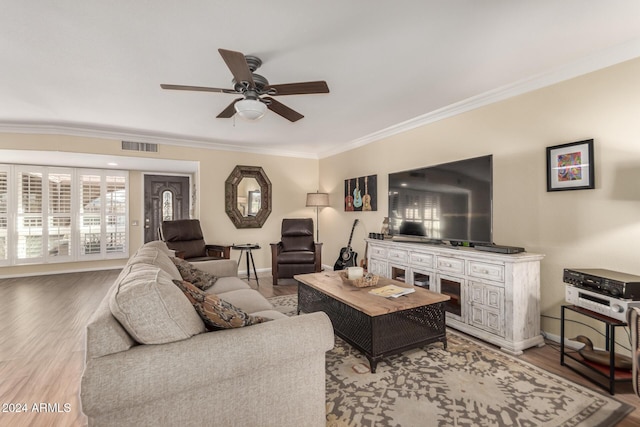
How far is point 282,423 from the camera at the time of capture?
136 centimetres

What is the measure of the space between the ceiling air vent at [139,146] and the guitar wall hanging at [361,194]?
3352 millimetres

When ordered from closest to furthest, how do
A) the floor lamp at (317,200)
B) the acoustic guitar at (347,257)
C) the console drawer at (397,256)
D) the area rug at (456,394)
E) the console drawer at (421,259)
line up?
the area rug at (456,394) < the console drawer at (421,259) < the console drawer at (397,256) < the acoustic guitar at (347,257) < the floor lamp at (317,200)

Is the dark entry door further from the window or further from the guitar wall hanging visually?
the guitar wall hanging

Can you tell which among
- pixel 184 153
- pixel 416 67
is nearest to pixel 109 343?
pixel 416 67

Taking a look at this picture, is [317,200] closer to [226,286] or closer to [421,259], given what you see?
[421,259]

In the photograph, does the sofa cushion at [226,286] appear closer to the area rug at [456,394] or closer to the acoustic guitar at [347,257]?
the area rug at [456,394]

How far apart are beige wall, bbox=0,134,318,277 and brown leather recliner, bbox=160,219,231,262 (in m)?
→ 0.51

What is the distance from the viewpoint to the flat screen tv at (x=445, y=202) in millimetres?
2838

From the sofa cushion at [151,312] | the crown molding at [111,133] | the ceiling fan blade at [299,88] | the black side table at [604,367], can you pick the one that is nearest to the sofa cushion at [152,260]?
the sofa cushion at [151,312]

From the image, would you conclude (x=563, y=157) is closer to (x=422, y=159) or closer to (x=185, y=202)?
(x=422, y=159)

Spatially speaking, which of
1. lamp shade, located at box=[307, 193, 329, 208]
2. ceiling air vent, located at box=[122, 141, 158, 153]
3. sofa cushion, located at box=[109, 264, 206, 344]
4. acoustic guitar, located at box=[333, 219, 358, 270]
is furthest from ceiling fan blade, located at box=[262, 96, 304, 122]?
ceiling air vent, located at box=[122, 141, 158, 153]

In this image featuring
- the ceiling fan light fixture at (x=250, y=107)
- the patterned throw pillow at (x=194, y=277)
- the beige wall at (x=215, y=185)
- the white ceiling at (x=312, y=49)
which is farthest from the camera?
the beige wall at (x=215, y=185)

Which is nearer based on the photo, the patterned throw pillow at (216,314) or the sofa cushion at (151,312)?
the sofa cushion at (151,312)

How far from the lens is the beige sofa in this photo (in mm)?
1070
